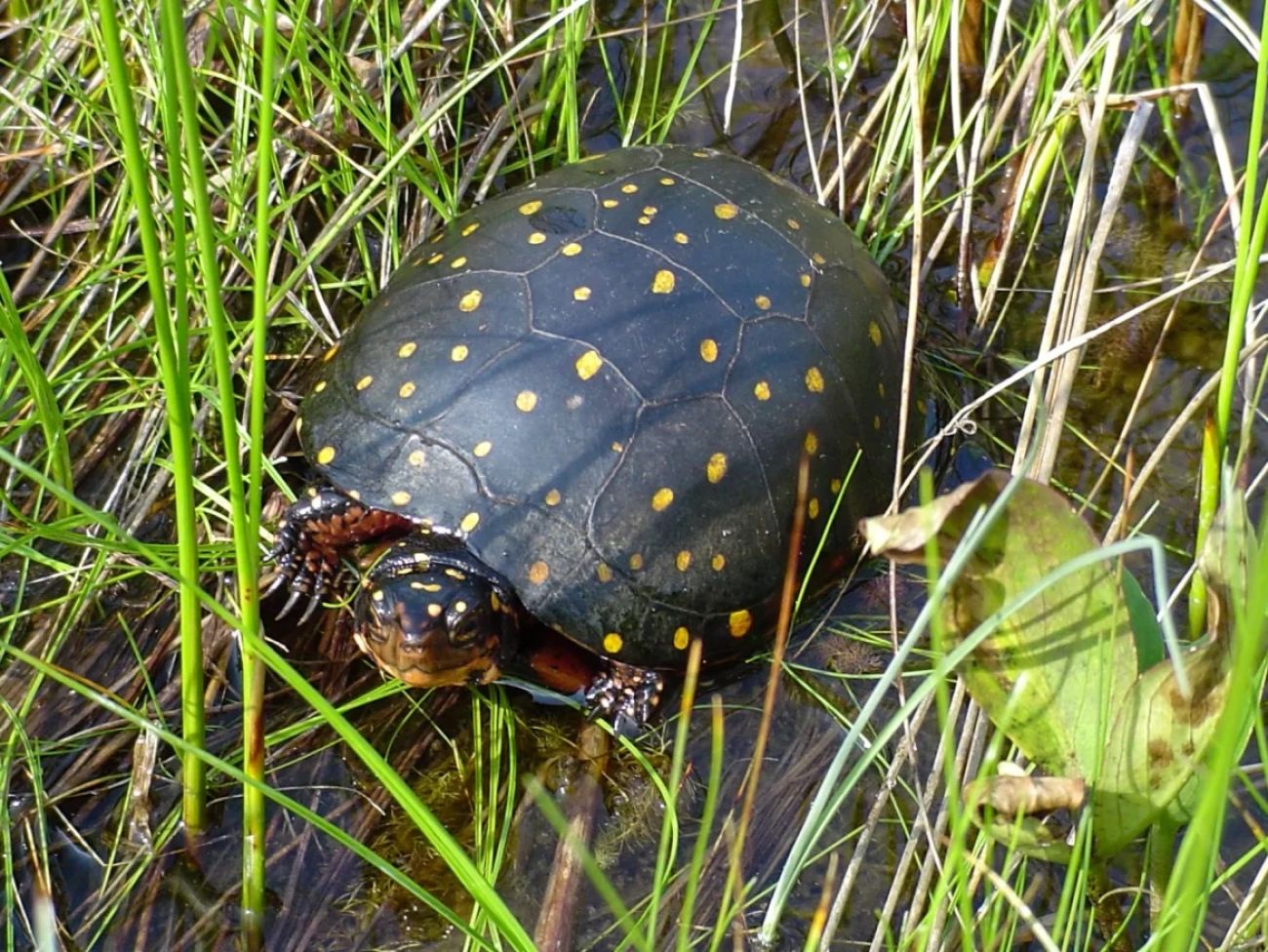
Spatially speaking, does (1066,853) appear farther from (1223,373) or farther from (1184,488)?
(1184,488)

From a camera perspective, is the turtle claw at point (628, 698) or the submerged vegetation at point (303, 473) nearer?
the submerged vegetation at point (303, 473)

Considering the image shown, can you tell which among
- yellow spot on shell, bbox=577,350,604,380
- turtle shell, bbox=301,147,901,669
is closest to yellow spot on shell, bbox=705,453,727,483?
turtle shell, bbox=301,147,901,669

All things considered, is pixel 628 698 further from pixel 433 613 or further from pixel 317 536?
pixel 317 536

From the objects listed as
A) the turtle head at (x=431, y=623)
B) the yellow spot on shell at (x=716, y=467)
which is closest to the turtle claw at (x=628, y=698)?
the turtle head at (x=431, y=623)

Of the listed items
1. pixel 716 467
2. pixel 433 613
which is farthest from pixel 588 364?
pixel 433 613

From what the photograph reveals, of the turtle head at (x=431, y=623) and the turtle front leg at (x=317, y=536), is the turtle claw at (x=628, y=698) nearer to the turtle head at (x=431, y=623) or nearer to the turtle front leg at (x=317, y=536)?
the turtle head at (x=431, y=623)

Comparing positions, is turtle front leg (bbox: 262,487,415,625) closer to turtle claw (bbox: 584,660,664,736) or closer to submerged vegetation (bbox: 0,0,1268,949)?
submerged vegetation (bbox: 0,0,1268,949)
